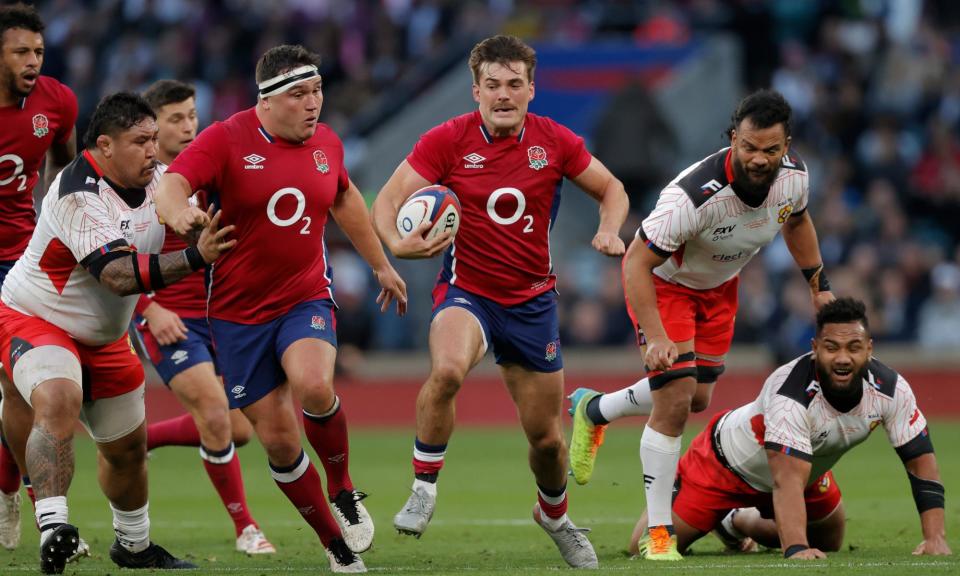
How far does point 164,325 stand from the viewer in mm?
9094

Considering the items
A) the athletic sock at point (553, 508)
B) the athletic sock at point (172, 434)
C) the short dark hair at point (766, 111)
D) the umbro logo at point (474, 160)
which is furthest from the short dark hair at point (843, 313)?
the athletic sock at point (172, 434)

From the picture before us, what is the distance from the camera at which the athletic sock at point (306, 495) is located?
297 inches

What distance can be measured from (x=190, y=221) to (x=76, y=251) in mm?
776

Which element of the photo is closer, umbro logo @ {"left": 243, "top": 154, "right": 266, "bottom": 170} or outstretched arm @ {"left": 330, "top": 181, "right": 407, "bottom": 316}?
umbro logo @ {"left": 243, "top": 154, "right": 266, "bottom": 170}

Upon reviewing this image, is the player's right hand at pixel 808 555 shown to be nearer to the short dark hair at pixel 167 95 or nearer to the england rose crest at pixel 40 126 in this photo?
the short dark hair at pixel 167 95

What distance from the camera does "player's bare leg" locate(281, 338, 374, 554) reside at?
7.39 m

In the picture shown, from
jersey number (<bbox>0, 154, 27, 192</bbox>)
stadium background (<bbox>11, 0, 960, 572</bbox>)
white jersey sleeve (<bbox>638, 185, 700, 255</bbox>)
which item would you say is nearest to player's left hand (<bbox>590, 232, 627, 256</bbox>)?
white jersey sleeve (<bbox>638, 185, 700, 255</bbox>)

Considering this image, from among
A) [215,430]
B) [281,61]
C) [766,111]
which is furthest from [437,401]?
[766,111]

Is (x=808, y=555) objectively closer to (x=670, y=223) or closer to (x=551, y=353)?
(x=551, y=353)

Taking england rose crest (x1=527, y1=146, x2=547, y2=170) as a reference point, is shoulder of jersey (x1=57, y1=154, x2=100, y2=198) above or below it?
below

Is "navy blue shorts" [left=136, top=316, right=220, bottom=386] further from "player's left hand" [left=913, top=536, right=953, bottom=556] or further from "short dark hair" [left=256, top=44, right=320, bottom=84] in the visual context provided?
"player's left hand" [left=913, top=536, right=953, bottom=556]

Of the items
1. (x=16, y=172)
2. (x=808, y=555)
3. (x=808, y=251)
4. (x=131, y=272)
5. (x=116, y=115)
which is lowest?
(x=808, y=555)

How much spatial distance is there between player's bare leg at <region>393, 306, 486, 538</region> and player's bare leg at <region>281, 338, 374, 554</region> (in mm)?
232

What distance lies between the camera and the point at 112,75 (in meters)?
22.9
